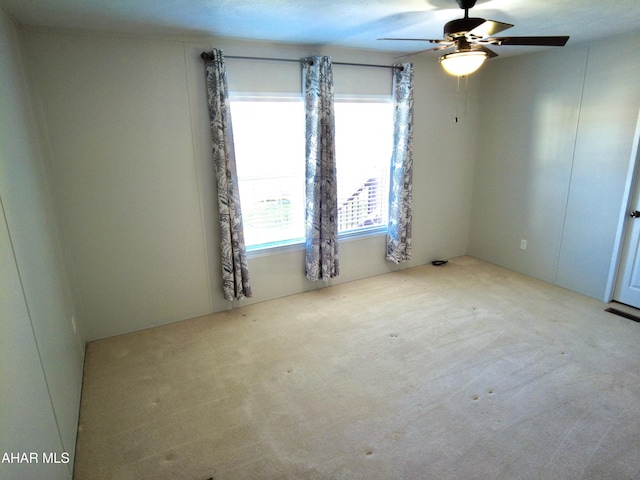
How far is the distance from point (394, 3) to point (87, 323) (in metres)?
3.48

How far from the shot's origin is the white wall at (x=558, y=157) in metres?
3.58

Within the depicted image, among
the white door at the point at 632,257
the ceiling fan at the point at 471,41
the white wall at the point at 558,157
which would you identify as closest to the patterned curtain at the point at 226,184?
the ceiling fan at the point at 471,41

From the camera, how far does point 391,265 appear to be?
480 centimetres

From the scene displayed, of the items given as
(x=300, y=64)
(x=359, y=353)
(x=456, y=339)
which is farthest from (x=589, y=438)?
(x=300, y=64)

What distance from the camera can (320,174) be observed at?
152 inches

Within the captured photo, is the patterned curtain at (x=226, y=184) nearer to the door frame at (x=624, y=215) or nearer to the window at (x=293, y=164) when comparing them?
the window at (x=293, y=164)

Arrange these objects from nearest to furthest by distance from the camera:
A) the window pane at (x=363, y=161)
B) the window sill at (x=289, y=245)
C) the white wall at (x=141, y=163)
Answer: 1. the white wall at (x=141, y=163)
2. the window sill at (x=289, y=245)
3. the window pane at (x=363, y=161)

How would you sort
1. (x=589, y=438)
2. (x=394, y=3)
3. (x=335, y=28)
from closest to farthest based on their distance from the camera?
1. (x=589, y=438)
2. (x=394, y=3)
3. (x=335, y=28)

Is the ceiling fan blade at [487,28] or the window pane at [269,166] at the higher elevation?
the ceiling fan blade at [487,28]

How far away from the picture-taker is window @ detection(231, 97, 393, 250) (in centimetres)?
361

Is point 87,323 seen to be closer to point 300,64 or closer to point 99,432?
point 99,432

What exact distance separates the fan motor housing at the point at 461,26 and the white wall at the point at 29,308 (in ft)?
8.07

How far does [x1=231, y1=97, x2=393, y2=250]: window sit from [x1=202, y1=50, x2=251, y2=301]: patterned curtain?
18 centimetres

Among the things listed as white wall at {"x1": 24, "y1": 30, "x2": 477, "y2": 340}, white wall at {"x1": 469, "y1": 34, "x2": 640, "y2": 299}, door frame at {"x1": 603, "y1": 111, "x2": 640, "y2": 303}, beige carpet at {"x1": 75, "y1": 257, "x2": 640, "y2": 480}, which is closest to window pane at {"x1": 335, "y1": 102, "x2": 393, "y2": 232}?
white wall at {"x1": 24, "y1": 30, "x2": 477, "y2": 340}
